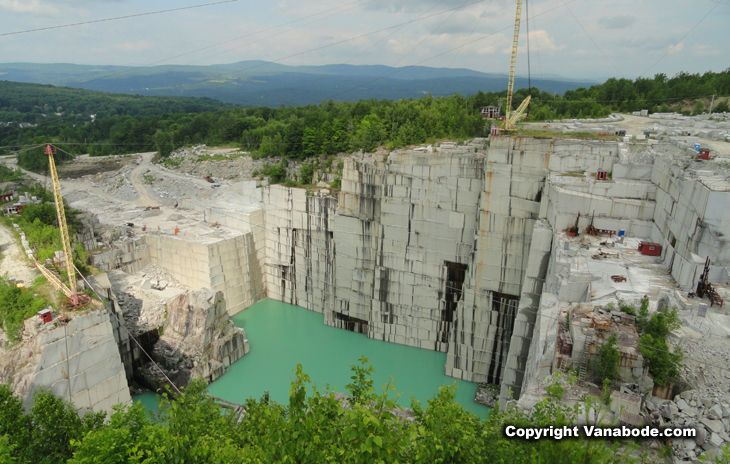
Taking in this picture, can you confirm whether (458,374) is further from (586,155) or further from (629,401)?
(629,401)

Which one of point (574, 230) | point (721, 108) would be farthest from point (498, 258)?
point (721, 108)

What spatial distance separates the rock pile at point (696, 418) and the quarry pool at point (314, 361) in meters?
12.4

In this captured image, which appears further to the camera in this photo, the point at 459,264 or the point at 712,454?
the point at 459,264

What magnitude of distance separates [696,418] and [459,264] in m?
15.1

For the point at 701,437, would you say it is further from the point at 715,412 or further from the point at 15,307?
the point at 15,307

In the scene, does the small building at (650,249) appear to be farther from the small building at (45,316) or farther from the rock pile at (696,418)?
the small building at (45,316)

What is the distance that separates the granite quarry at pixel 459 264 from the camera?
11164 mm

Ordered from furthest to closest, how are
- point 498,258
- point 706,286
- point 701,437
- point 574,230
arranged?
point 498,258
point 574,230
point 706,286
point 701,437

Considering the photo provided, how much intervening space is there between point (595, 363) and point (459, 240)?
1319 cm

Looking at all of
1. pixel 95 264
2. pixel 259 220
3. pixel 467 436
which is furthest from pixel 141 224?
pixel 467 436

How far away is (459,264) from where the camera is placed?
23.3 meters

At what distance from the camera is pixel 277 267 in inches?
1201

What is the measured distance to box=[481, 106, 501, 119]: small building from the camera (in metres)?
32.3

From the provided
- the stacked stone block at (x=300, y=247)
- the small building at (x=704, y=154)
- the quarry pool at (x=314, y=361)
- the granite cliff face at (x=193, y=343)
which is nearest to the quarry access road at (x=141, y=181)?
the stacked stone block at (x=300, y=247)
